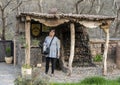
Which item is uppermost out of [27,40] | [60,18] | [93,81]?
[60,18]

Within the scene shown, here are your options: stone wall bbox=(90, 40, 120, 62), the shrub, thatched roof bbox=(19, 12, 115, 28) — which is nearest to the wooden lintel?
thatched roof bbox=(19, 12, 115, 28)

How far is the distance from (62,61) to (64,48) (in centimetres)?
77

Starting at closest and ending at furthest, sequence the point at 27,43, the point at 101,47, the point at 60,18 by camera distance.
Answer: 1. the point at 60,18
2. the point at 27,43
3. the point at 101,47

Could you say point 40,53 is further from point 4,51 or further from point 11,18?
point 11,18

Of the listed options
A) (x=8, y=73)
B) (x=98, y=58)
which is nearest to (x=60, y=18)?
(x=8, y=73)

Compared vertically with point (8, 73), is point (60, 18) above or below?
above

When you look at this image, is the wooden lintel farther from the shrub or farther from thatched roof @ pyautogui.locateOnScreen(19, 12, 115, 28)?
the shrub

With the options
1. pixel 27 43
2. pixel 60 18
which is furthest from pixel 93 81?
pixel 27 43

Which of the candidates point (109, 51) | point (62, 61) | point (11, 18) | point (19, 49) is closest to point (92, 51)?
point (109, 51)

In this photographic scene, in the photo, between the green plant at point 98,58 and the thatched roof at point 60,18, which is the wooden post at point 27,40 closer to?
the thatched roof at point 60,18

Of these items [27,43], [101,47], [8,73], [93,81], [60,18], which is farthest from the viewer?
[101,47]

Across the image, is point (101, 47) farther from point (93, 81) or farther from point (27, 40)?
point (93, 81)

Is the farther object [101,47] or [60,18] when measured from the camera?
[101,47]

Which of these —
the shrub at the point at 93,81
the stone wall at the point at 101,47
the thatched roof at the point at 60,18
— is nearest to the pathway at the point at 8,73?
the thatched roof at the point at 60,18
